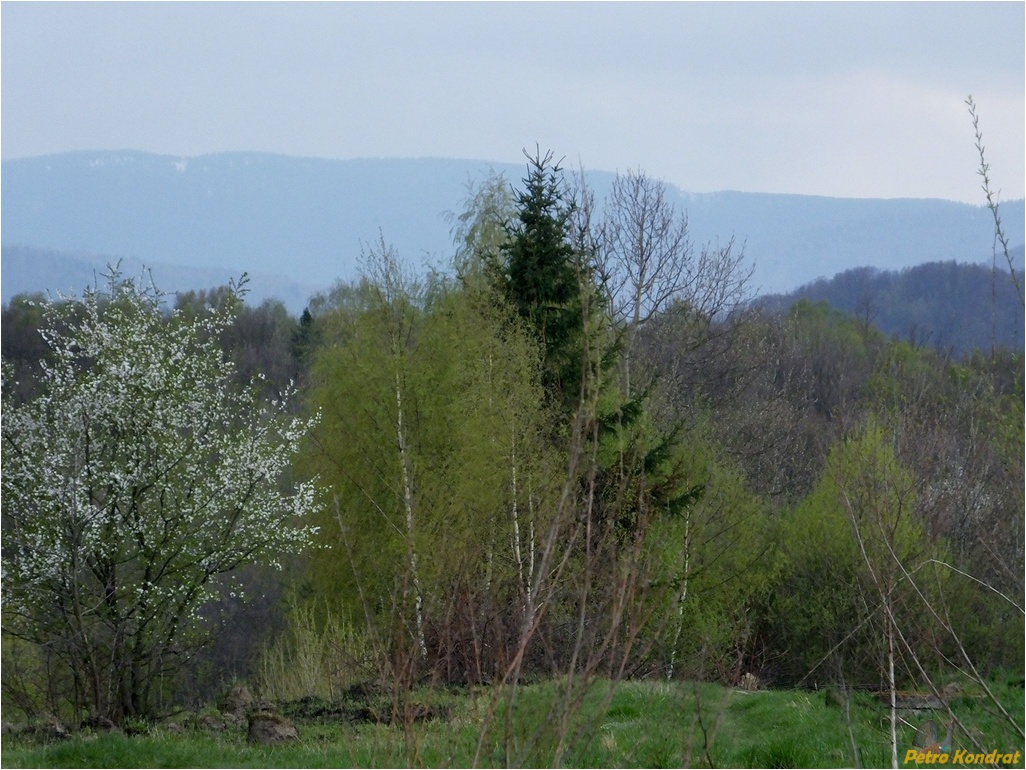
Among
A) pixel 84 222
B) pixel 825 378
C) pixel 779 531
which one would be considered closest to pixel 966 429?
pixel 825 378

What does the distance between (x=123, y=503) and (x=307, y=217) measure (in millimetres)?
139262

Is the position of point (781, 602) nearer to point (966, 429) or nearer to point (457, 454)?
point (457, 454)

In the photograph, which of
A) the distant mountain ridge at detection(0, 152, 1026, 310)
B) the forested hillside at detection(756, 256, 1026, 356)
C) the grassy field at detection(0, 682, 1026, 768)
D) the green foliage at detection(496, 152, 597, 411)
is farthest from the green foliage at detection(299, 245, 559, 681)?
the distant mountain ridge at detection(0, 152, 1026, 310)

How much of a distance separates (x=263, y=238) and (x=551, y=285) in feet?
461

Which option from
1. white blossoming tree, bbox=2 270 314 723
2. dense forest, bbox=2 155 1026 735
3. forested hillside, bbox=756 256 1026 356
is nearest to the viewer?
white blossoming tree, bbox=2 270 314 723

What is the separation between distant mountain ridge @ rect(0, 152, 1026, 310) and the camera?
3457 inches

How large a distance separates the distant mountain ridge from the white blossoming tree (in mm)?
56277

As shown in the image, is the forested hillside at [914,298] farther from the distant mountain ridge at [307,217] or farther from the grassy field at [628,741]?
the grassy field at [628,741]

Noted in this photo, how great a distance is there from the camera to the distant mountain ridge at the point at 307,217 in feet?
288

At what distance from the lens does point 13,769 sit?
287 inches

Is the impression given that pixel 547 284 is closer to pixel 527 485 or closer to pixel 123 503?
pixel 527 485

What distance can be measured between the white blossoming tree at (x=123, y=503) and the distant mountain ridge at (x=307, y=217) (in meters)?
56.3

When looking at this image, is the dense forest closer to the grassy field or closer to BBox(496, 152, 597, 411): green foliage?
BBox(496, 152, 597, 411): green foliage

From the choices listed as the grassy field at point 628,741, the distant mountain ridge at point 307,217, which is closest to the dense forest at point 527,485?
the grassy field at point 628,741
